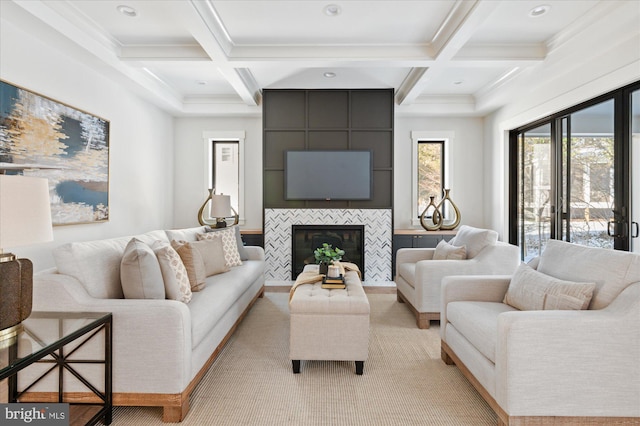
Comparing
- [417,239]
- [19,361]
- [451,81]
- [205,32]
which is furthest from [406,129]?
[19,361]

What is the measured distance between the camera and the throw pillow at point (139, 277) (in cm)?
219

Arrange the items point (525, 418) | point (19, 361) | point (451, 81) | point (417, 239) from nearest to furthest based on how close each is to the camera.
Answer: point (19, 361) < point (525, 418) < point (451, 81) < point (417, 239)

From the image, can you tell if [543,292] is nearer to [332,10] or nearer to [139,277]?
[139,277]

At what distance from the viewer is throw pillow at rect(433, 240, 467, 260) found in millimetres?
3729

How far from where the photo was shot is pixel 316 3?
298 cm

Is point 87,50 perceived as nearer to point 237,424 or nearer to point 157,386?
point 157,386

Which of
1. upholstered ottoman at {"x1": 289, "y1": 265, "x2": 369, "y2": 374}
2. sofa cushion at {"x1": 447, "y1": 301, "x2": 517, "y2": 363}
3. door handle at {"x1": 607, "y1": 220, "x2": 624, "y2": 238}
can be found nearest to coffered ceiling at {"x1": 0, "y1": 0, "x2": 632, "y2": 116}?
door handle at {"x1": 607, "y1": 220, "x2": 624, "y2": 238}

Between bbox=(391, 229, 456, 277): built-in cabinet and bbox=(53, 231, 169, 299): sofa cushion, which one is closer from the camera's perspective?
bbox=(53, 231, 169, 299): sofa cushion

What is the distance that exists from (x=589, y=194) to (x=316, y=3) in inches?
127

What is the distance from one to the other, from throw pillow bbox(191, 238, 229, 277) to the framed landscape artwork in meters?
1.30

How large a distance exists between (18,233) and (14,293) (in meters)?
0.31

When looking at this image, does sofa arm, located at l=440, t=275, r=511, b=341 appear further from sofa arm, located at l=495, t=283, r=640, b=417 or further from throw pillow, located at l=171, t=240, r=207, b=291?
throw pillow, located at l=171, t=240, r=207, b=291

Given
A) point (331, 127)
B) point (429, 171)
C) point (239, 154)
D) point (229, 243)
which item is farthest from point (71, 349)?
point (429, 171)

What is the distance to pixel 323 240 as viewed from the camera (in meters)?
5.43
